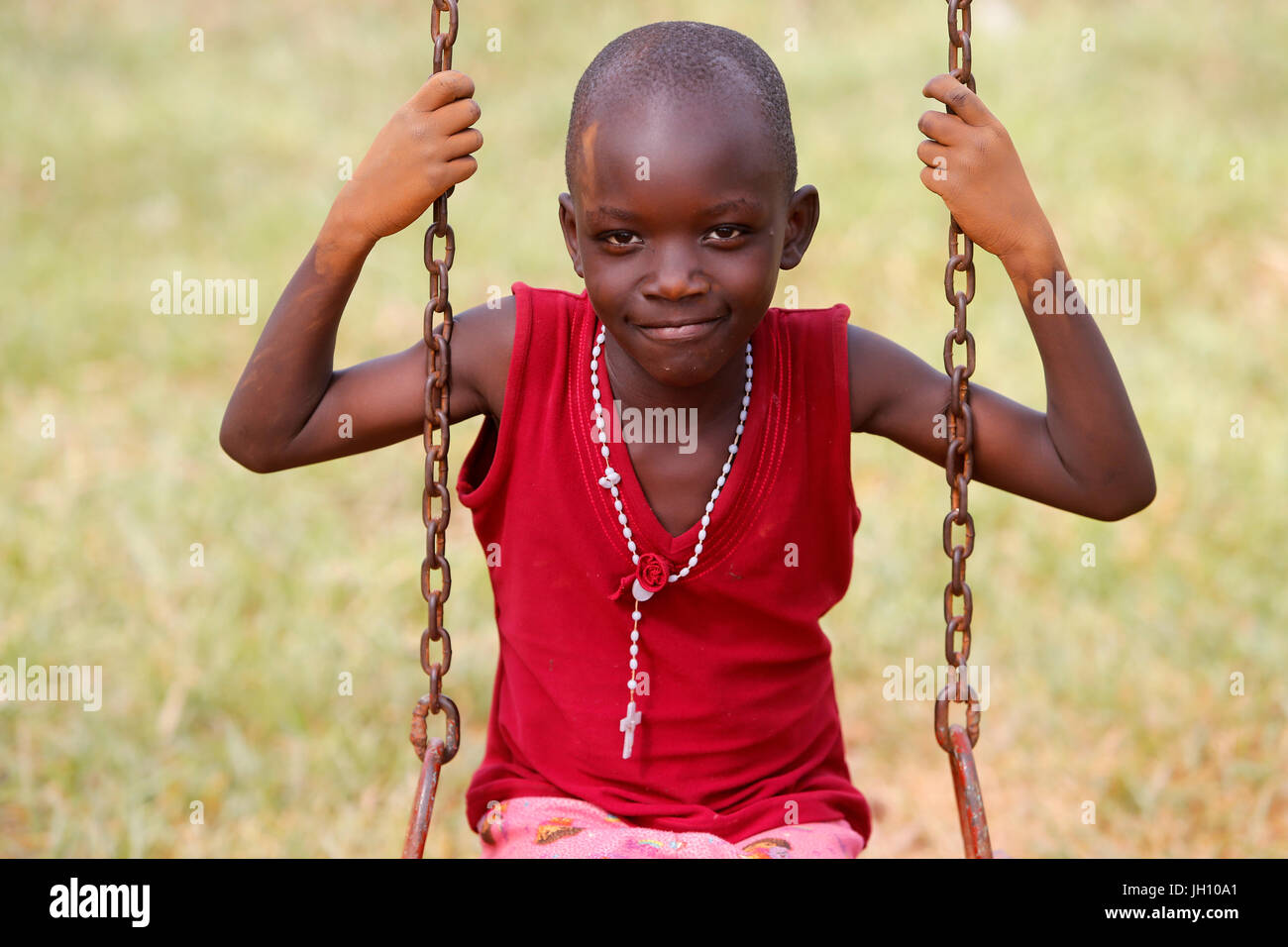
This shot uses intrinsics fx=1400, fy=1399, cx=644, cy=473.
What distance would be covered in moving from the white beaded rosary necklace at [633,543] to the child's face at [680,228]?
25 cm

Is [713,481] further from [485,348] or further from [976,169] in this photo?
[976,169]

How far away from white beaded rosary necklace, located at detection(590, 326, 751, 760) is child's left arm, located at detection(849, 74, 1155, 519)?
25cm

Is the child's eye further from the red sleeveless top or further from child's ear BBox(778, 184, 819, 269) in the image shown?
the red sleeveless top

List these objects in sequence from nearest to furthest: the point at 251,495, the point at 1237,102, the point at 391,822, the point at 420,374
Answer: the point at 420,374, the point at 391,822, the point at 251,495, the point at 1237,102

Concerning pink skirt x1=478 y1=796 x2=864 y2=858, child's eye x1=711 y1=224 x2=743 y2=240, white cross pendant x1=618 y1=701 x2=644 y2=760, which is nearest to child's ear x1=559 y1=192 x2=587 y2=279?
child's eye x1=711 y1=224 x2=743 y2=240

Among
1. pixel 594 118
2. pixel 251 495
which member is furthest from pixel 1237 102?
pixel 594 118

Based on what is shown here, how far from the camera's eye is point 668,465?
243 centimetres

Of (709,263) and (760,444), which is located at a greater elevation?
(709,263)

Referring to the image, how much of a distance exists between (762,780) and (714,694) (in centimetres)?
20

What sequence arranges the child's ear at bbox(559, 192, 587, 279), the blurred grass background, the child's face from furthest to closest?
the blurred grass background, the child's ear at bbox(559, 192, 587, 279), the child's face

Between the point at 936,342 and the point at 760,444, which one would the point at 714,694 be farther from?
the point at 936,342

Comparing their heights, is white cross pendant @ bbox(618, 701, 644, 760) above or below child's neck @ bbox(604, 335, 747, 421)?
below

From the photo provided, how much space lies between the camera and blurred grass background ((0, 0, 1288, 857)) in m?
4.07

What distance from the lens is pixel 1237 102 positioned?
28.0ft
